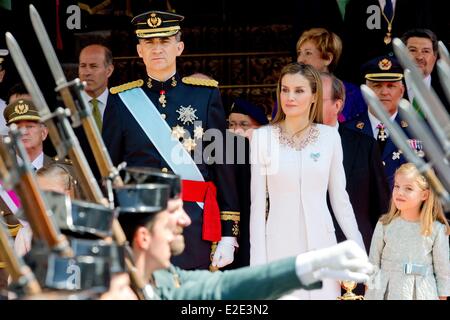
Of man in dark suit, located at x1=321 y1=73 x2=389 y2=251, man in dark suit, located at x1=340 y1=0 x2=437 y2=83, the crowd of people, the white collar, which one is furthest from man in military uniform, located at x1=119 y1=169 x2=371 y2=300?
man in dark suit, located at x1=340 y1=0 x2=437 y2=83

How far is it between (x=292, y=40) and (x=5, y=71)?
5.97ft

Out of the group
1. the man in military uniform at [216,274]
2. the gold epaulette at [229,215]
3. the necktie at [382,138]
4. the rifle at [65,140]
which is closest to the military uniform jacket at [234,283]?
the man in military uniform at [216,274]

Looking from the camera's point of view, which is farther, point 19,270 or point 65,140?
point 65,140

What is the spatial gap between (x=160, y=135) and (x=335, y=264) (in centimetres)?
277

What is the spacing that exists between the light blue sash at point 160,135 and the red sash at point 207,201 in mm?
42

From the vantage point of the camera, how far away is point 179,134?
859cm

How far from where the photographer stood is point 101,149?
6.43 m

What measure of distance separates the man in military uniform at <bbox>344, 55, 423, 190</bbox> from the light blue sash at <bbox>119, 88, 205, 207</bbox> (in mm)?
1155

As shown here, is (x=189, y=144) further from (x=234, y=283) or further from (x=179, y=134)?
(x=234, y=283)

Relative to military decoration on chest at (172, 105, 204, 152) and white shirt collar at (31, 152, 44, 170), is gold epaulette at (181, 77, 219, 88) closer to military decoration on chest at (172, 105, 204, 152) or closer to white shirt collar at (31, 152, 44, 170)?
military decoration on chest at (172, 105, 204, 152)

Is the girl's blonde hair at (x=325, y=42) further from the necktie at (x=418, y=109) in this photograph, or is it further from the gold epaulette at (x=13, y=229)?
the gold epaulette at (x=13, y=229)

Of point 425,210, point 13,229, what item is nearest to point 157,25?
point 13,229

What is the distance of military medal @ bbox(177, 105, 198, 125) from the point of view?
8609 mm
